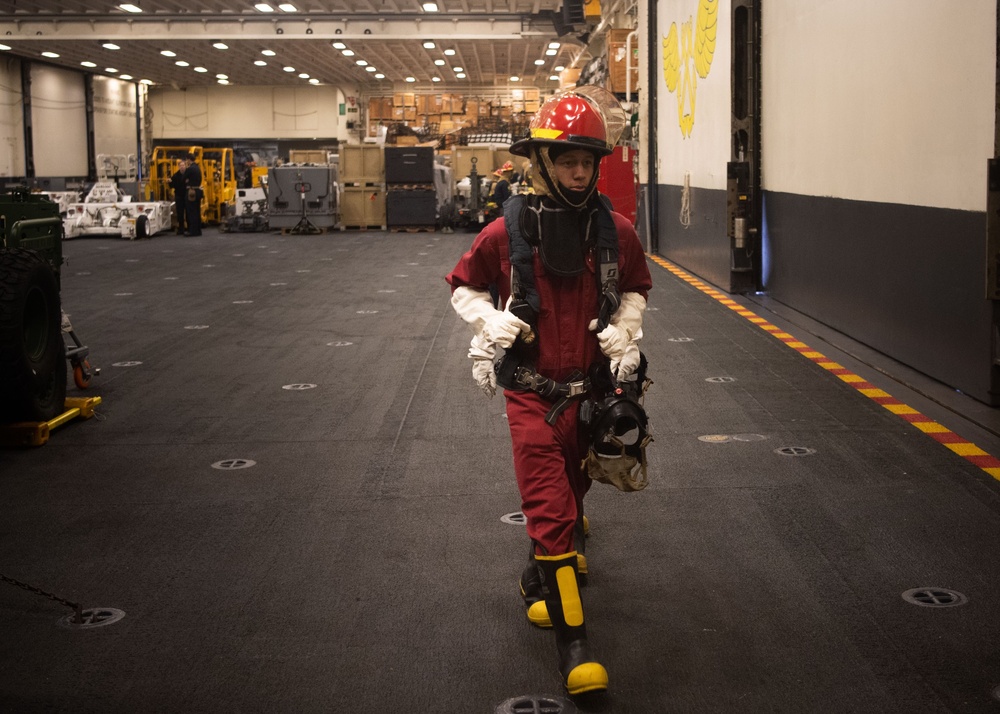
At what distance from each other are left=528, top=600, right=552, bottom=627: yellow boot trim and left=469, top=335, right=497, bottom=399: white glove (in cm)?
78

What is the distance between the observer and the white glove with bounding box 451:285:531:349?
3.64 metres

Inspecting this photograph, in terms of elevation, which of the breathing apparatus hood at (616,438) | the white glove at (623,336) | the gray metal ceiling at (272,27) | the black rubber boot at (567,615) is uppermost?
the gray metal ceiling at (272,27)

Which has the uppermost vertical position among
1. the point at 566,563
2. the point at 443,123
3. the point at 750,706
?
the point at 443,123

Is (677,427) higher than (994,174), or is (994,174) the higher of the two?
(994,174)

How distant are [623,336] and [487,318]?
475 mm

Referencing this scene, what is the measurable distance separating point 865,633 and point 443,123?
127 ft

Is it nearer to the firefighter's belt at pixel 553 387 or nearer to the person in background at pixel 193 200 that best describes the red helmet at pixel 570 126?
the firefighter's belt at pixel 553 387

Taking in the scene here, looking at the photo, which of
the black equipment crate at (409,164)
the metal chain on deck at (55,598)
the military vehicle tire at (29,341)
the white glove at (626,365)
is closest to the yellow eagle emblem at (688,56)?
the military vehicle tire at (29,341)

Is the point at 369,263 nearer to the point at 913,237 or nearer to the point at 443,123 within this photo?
the point at 913,237

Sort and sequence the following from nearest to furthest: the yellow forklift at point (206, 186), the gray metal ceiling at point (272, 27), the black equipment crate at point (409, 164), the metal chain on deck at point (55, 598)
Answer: the metal chain on deck at point (55, 598) → the black equipment crate at point (409, 164) → the gray metal ceiling at point (272, 27) → the yellow forklift at point (206, 186)

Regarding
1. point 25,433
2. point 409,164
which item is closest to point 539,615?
point 25,433

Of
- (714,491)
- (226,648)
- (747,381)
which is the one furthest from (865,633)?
(747,381)

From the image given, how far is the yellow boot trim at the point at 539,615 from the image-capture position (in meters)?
3.87

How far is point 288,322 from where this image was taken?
38.8 feet
